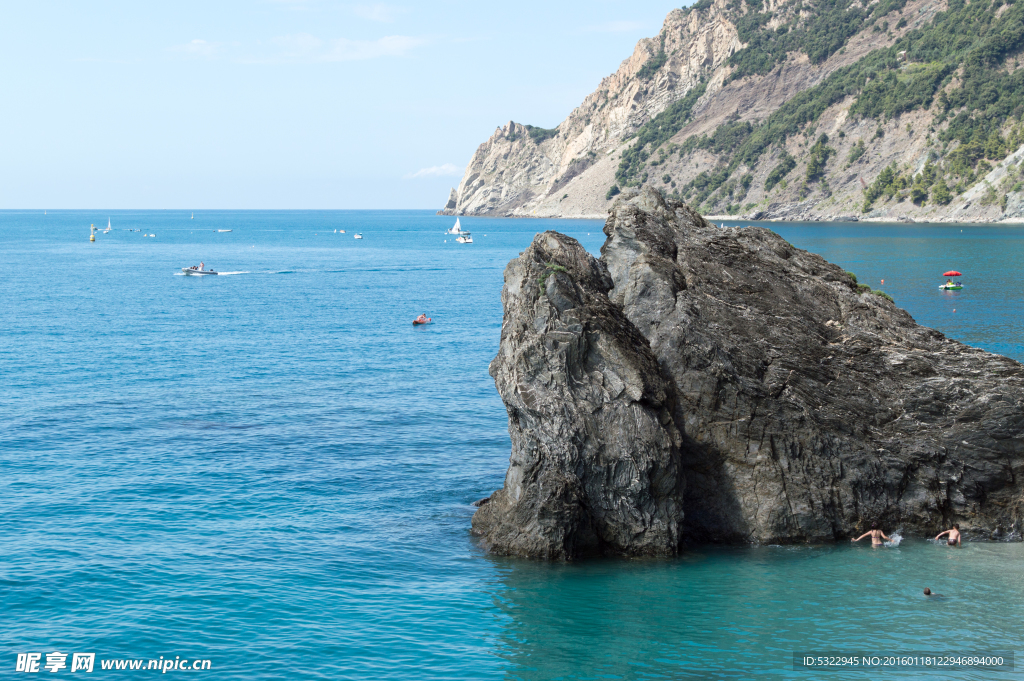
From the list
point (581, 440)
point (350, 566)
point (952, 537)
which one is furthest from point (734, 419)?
point (350, 566)

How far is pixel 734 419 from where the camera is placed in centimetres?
3259

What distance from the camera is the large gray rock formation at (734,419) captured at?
99.7 feet

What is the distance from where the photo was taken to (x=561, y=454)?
30.1 meters

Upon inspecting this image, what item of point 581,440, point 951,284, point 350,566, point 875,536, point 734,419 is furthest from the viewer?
point 951,284

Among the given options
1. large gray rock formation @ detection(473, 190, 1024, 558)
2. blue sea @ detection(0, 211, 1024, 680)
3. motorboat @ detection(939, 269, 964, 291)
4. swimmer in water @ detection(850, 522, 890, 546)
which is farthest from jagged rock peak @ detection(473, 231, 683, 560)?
motorboat @ detection(939, 269, 964, 291)

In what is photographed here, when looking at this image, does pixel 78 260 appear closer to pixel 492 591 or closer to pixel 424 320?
pixel 424 320

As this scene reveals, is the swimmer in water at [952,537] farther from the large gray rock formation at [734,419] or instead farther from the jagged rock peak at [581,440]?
the jagged rock peak at [581,440]

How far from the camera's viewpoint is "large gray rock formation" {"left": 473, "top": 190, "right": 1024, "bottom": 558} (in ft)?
99.7

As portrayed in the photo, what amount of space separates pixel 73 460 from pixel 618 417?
1071 inches

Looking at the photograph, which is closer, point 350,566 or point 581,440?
point 581,440

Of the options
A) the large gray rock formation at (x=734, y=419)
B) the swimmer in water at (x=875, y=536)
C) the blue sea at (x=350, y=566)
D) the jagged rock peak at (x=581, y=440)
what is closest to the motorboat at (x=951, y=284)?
the blue sea at (x=350, y=566)

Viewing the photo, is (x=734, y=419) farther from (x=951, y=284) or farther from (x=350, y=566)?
(x=951, y=284)

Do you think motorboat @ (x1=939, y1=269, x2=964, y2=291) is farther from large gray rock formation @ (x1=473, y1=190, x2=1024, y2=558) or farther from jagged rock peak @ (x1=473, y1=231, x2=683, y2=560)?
jagged rock peak @ (x1=473, y1=231, x2=683, y2=560)

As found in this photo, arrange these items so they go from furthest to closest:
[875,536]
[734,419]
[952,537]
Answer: [734,419], [875,536], [952,537]
